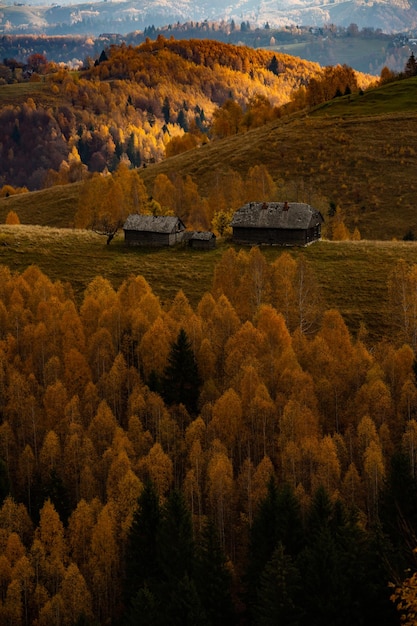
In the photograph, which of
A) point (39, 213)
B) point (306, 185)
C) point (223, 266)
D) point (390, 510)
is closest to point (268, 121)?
point (306, 185)

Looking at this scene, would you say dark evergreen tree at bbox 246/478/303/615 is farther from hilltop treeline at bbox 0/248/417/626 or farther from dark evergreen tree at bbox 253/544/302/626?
dark evergreen tree at bbox 253/544/302/626

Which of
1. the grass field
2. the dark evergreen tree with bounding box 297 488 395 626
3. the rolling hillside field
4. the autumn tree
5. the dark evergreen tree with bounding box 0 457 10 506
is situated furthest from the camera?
the autumn tree

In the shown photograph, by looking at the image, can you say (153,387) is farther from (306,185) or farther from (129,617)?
(306,185)

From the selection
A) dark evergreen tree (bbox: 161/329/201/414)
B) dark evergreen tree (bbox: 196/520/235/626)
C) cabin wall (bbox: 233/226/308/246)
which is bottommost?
dark evergreen tree (bbox: 196/520/235/626)

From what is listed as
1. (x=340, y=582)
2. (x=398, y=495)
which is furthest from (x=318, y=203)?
(x=340, y=582)

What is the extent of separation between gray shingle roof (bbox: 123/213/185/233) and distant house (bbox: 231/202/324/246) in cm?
804

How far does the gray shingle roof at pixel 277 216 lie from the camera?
326 feet

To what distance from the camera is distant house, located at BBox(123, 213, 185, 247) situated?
100 metres

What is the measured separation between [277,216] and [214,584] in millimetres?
59740

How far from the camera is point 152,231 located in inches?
3959

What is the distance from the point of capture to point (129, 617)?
49062 mm

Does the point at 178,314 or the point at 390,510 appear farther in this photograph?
the point at 178,314

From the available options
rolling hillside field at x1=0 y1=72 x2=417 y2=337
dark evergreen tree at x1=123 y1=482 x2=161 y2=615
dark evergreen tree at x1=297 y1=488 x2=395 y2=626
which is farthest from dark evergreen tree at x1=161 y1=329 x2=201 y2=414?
dark evergreen tree at x1=297 y1=488 x2=395 y2=626

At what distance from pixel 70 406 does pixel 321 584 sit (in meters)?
29.6
